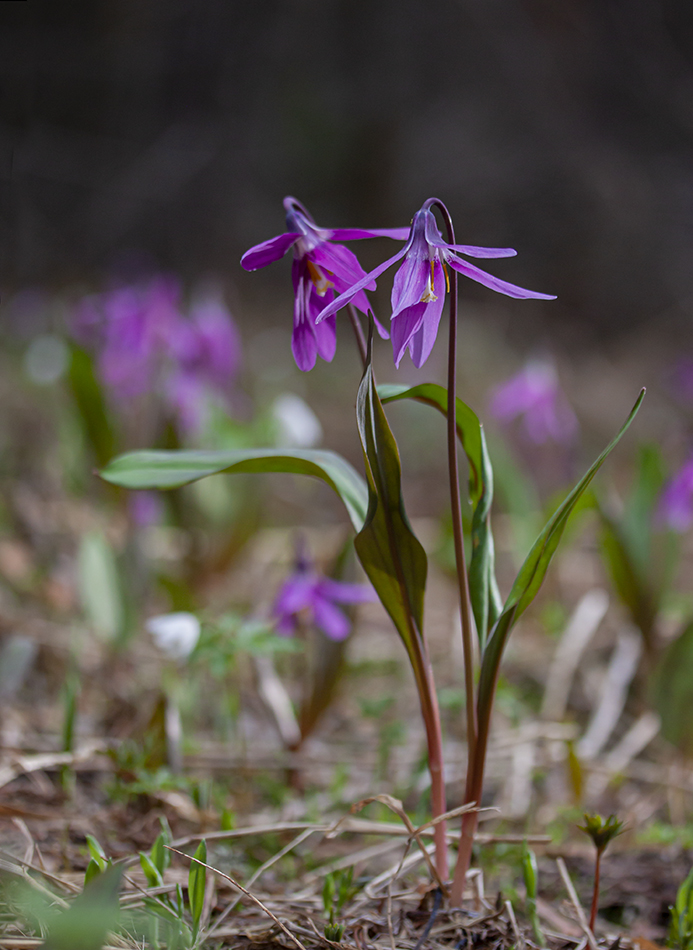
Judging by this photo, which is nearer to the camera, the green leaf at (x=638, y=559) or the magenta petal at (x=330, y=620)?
the magenta petal at (x=330, y=620)

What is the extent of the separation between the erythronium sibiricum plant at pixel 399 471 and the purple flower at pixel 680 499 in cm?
99

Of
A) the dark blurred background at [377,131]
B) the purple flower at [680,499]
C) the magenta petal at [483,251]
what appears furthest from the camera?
the dark blurred background at [377,131]

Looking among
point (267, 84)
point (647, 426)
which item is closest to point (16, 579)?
point (647, 426)

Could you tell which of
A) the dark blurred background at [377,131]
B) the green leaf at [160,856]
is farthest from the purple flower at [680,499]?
the dark blurred background at [377,131]

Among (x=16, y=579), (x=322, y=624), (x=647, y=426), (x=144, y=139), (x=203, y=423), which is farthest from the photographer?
(x=144, y=139)

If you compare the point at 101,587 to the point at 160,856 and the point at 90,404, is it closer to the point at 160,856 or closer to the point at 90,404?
the point at 90,404

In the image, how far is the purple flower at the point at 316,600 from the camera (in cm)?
141

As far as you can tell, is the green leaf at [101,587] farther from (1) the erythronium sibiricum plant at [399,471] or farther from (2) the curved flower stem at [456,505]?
(2) the curved flower stem at [456,505]

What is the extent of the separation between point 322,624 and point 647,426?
3553 mm

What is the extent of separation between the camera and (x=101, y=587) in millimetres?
1834

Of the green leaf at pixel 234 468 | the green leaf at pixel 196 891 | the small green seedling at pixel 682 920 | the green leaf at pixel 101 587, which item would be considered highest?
the green leaf at pixel 234 468

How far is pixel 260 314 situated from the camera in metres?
6.04

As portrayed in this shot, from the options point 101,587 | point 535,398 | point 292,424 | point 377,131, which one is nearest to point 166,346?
point 292,424

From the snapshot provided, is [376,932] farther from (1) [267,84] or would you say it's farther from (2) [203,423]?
(1) [267,84]
